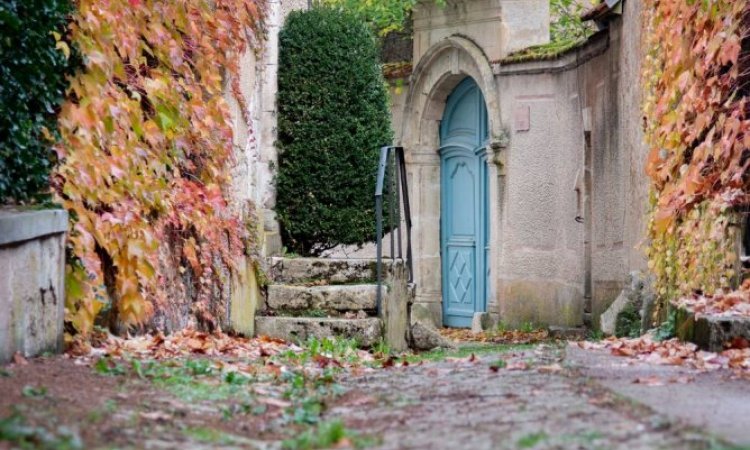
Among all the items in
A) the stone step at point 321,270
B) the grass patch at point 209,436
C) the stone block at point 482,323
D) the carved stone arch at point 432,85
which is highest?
the carved stone arch at point 432,85

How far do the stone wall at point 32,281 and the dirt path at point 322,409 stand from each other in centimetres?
19

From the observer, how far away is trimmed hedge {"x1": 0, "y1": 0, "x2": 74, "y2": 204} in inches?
214

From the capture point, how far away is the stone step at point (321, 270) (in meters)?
9.30

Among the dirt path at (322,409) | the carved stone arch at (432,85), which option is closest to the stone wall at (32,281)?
the dirt path at (322,409)

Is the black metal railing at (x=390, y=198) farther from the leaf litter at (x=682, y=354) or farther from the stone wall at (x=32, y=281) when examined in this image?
the stone wall at (x=32, y=281)

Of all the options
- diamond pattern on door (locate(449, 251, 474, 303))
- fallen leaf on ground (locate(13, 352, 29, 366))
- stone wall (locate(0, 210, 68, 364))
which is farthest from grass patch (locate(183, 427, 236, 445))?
diamond pattern on door (locate(449, 251, 474, 303))

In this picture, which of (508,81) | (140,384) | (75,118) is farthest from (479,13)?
(140,384)

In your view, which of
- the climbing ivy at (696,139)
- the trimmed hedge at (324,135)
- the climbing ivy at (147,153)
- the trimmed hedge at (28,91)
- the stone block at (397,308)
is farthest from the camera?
the trimmed hedge at (324,135)

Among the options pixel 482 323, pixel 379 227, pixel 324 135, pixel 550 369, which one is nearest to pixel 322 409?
pixel 550 369

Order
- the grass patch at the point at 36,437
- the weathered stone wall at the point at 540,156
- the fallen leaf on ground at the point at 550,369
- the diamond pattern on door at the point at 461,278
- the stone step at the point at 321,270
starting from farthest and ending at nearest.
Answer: the diamond pattern on door at the point at 461,278 → the weathered stone wall at the point at 540,156 → the stone step at the point at 321,270 → the fallen leaf on ground at the point at 550,369 → the grass patch at the point at 36,437

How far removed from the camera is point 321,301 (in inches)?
348

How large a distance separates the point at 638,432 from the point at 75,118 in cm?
346

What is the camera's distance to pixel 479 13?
14.4 m

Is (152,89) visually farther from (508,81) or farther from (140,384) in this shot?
(508,81)
